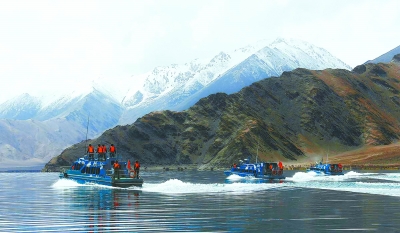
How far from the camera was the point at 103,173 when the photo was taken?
110m

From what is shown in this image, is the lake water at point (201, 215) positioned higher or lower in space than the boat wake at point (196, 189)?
lower

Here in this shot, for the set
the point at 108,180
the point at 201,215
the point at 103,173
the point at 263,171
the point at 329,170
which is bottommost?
the point at 201,215

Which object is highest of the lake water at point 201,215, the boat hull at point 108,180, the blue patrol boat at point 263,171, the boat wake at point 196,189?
the blue patrol boat at point 263,171

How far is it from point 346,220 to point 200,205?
1930 cm

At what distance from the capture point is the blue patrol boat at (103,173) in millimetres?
104125

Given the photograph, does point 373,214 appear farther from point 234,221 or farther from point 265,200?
point 265,200

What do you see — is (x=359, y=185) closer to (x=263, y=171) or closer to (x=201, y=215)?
(x=263, y=171)

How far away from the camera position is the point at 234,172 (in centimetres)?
15988

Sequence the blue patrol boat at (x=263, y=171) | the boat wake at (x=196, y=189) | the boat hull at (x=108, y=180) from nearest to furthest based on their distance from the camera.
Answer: the boat wake at (x=196, y=189)
the boat hull at (x=108, y=180)
the blue patrol boat at (x=263, y=171)

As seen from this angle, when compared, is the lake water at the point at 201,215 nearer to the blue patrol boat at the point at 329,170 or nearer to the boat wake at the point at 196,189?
the boat wake at the point at 196,189

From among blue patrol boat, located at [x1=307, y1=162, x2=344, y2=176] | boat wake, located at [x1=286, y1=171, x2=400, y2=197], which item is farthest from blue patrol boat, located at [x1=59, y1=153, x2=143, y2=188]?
blue patrol boat, located at [x1=307, y1=162, x2=344, y2=176]

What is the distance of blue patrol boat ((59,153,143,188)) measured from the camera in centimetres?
10412

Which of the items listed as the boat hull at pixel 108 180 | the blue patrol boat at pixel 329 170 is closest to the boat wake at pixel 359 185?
the blue patrol boat at pixel 329 170

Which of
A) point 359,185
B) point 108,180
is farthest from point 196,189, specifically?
point 359,185
